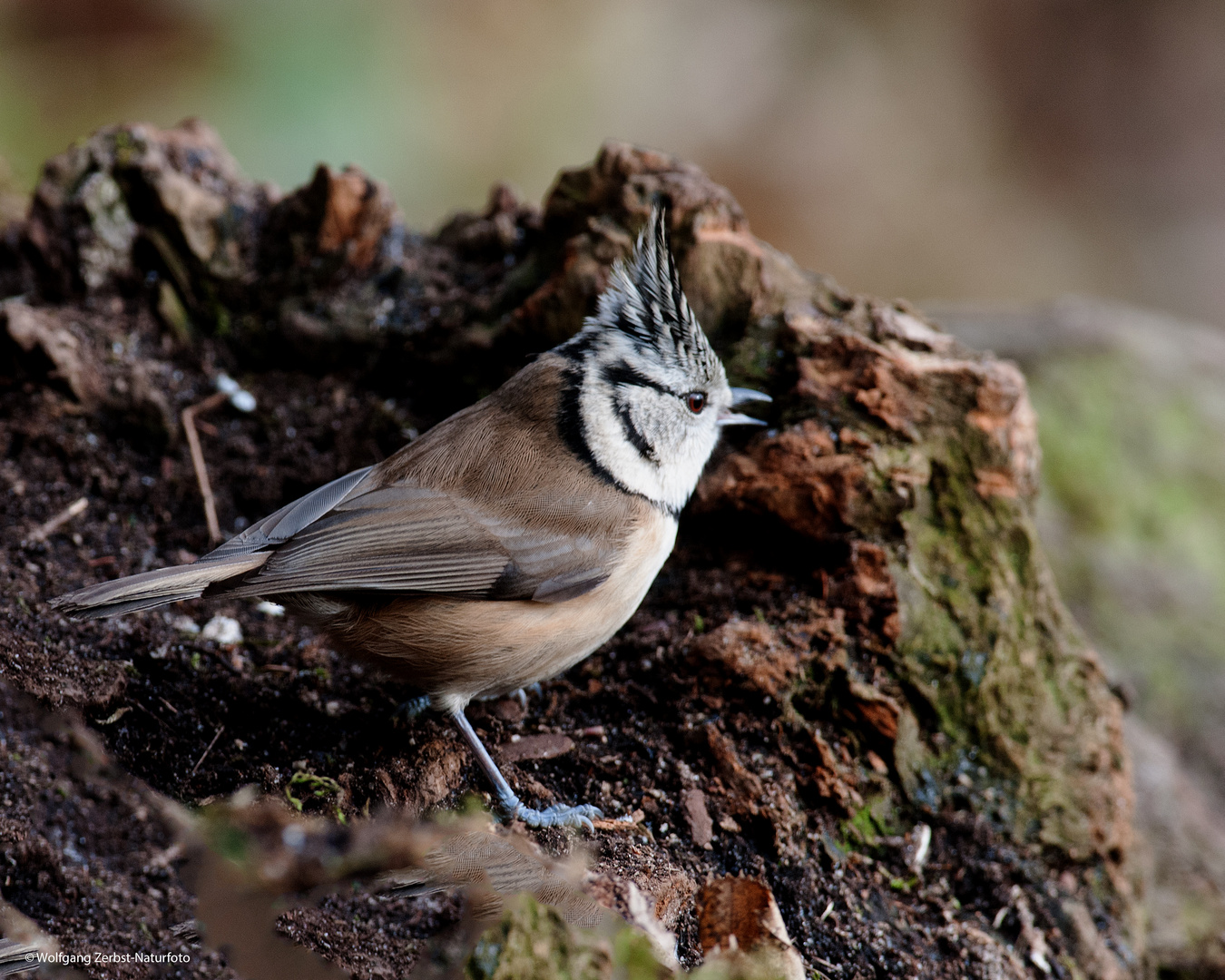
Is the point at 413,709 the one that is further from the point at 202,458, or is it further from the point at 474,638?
the point at 202,458

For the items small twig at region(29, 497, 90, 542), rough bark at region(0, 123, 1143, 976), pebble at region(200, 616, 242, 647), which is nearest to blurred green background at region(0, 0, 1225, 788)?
rough bark at region(0, 123, 1143, 976)

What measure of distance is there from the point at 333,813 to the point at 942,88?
10.4 m

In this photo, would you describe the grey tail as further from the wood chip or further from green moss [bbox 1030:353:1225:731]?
green moss [bbox 1030:353:1225:731]

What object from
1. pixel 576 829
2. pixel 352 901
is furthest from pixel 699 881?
pixel 352 901

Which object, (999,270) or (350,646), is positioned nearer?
(350,646)

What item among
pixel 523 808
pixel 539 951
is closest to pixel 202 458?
pixel 523 808

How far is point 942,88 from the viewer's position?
35.7ft

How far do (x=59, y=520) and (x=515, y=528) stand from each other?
5.43 feet

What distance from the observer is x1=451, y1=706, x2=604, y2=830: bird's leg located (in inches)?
115

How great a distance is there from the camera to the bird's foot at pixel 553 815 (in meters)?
2.91

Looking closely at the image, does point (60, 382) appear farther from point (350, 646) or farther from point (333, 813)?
point (333, 813)

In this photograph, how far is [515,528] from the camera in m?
3.36

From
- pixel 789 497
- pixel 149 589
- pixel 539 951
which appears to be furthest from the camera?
pixel 789 497

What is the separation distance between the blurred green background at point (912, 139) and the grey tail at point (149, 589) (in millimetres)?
3870
